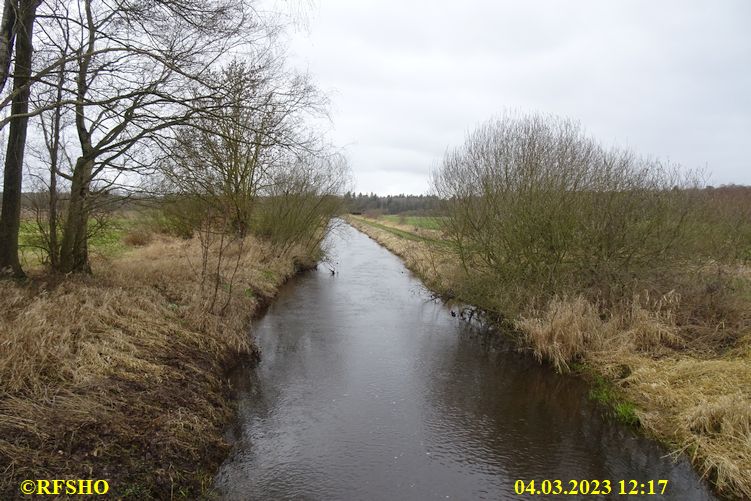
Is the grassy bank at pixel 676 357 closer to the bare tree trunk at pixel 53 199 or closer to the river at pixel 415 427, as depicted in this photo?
the river at pixel 415 427

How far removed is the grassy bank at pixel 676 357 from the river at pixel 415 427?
1.17 ft

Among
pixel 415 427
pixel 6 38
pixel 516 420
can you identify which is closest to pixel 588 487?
pixel 516 420

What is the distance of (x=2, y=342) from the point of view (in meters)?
5.24

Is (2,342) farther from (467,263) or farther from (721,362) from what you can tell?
(467,263)

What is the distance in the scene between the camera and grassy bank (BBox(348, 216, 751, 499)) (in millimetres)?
5699

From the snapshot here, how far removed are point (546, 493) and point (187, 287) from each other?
893 cm

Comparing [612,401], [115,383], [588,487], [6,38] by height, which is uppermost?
[6,38]

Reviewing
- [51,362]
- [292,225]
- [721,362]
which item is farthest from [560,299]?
[292,225]

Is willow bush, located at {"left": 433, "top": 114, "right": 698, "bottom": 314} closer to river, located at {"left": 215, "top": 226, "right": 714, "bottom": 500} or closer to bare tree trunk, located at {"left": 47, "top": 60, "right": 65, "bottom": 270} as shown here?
river, located at {"left": 215, "top": 226, "right": 714, "bottom": 500}

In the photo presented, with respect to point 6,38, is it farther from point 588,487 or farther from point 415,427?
point 588,487

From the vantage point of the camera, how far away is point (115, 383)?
5648 millimetres

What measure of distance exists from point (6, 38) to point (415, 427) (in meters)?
7.84

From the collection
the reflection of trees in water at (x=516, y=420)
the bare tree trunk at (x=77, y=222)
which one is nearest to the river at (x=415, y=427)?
the reflection of trees in water at (x=516, y=420)

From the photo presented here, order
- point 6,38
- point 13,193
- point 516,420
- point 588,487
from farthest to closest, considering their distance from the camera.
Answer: point 13,193 < point 516,420 < point 6,38 < point 588,487
